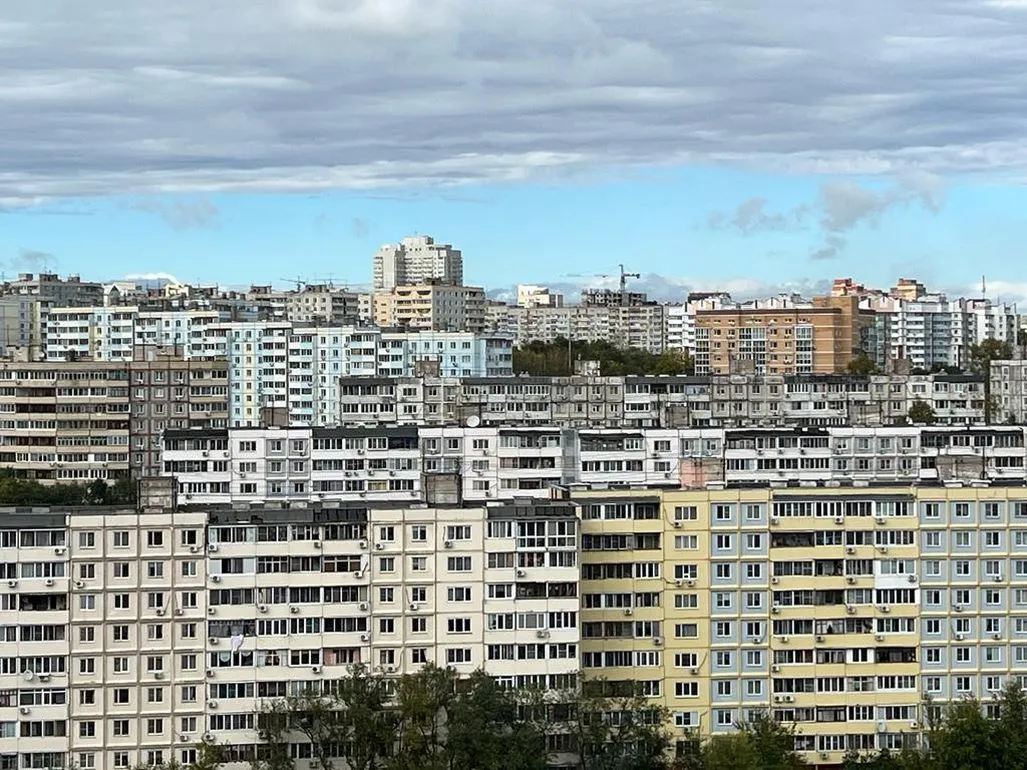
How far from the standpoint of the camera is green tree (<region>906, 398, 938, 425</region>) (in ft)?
253

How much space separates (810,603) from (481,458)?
2261cm

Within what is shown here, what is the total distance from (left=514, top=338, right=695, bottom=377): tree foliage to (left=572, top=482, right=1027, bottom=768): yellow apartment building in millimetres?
72569

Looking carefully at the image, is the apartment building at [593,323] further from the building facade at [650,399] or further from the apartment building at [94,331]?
the building facade at [650,399]

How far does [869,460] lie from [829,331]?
8320cm

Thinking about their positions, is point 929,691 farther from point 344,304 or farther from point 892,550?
point 344,304

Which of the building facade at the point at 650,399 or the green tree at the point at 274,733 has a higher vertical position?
the building facade at the point at 650,399

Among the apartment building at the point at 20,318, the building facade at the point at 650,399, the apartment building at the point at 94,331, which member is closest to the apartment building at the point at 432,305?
the apartment building at the point at 20,318

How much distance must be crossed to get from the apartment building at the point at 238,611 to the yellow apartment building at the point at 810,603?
5.15 ft

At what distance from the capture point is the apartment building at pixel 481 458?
60656 mm

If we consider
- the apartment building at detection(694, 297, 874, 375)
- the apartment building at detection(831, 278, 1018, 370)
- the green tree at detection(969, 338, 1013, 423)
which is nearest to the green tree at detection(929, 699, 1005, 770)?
the green tree at detection(969, 338, 1013, 423)

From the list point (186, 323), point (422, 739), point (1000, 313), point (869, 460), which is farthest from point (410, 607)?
point (1000, 313)

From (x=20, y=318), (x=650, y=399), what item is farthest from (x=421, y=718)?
(x=20, y=318)

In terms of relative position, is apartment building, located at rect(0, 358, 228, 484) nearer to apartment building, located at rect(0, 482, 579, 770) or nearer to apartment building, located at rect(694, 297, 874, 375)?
apartment building, located at rect(0, 482, 579, 770)

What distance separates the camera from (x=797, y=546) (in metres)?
39.8
